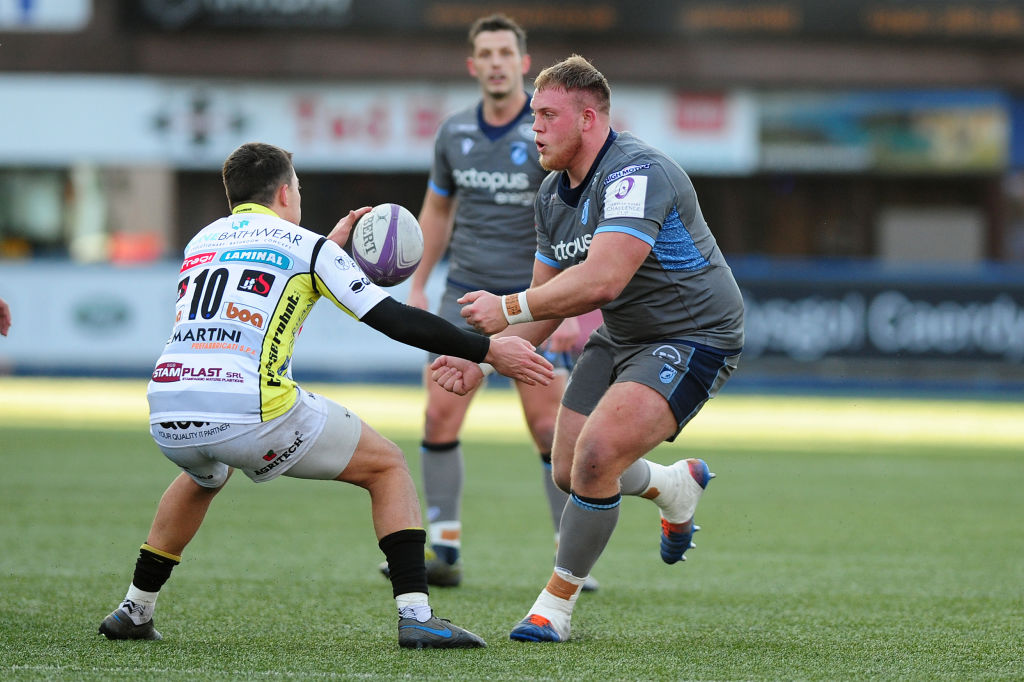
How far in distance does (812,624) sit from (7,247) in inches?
758

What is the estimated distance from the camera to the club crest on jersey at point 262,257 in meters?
4.91

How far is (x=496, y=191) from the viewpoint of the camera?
7301mm

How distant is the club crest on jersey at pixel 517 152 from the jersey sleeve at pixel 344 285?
2.46m

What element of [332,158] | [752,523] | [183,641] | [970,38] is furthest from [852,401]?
[183,641]

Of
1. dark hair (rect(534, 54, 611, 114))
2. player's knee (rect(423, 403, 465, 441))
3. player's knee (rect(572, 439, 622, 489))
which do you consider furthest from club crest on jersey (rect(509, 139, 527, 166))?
player's knee (rect(572, 439, 622, 489))

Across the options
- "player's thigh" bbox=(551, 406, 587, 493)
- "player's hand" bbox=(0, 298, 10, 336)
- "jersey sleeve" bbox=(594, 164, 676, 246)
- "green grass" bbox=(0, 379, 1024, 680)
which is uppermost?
"jersey sleeve" bbox=(594, 164, 676, 246)

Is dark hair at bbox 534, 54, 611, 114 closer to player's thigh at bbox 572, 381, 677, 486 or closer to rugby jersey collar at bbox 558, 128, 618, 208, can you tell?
rugby jersey collar at bbox 558, 128, 618, 208

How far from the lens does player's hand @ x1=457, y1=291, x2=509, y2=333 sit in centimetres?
528

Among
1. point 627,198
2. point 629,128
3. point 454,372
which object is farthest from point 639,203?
point 629,128

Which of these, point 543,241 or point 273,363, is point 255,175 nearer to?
point 273,363

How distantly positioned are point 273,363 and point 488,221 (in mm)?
2583

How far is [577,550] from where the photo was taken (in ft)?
17.7

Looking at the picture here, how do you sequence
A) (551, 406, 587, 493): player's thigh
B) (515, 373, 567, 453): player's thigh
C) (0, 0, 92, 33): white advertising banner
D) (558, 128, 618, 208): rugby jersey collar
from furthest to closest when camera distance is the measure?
1. (0, 0, 92, 33): white advertising banner
2. (515, 373, 567, 453): player's thigh
3. (551, 406, 587, 493): player's thigh
4. (558, 128, 618, 208): rugby jersey collar

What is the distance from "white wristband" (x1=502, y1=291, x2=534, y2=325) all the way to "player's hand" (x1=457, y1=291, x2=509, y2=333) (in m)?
0.02
